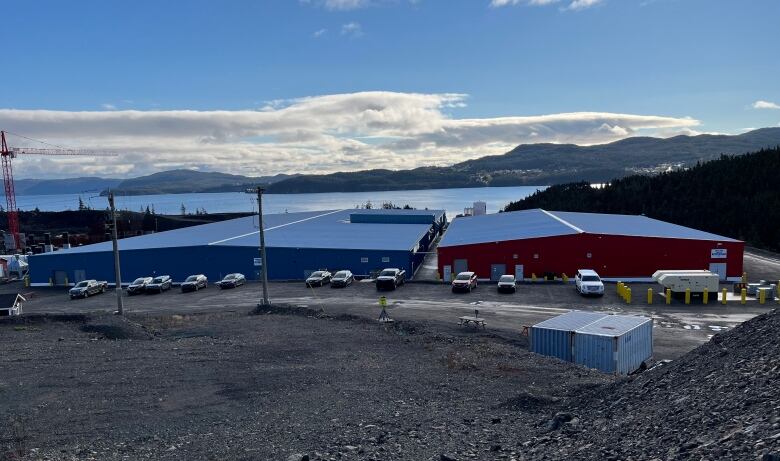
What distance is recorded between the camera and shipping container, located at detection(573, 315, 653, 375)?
17359 millimetres

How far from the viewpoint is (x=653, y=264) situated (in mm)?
37875

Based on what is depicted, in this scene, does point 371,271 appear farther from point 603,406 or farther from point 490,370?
point 603,406

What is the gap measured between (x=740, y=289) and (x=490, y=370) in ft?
77.1

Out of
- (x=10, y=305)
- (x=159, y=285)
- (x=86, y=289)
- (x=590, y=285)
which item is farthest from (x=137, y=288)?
(x=590, y=285)

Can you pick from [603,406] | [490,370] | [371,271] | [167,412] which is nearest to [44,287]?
[371,271]

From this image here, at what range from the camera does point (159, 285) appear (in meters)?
38.2

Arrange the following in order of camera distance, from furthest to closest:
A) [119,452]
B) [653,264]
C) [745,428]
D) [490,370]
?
[653,264] < [490,370] < [119,452] < [745,428]

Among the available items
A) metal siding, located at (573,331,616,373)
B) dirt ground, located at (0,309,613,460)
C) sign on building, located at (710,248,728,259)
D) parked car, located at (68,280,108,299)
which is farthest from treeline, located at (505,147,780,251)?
parked car, located at (68,280,108,299)

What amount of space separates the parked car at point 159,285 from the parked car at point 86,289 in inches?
156

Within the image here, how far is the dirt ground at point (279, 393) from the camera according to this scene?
11.1 meters

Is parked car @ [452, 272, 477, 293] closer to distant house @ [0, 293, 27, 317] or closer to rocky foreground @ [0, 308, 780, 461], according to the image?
rocky foreground @ [0, 308, 780, 461]

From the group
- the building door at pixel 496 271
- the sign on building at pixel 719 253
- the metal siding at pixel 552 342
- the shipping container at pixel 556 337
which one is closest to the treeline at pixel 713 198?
the sign on building at pixel 719 253

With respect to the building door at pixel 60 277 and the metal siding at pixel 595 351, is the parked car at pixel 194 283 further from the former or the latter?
the metal siding at pixel 595 351

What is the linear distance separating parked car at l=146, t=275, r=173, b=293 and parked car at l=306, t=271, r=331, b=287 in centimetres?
1007
